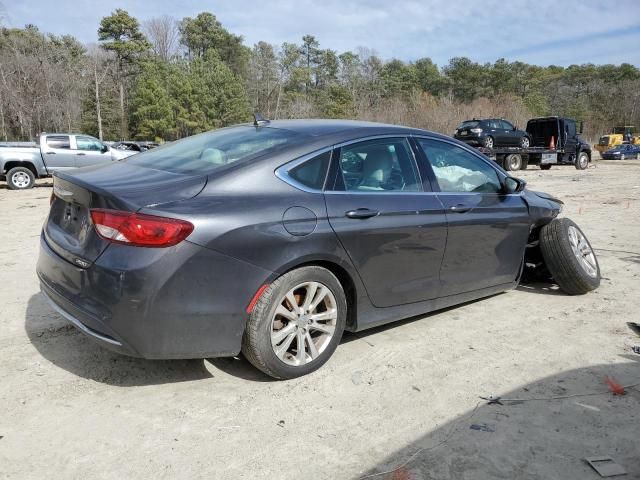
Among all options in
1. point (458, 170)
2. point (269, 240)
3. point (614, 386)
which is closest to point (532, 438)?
point (614, 386)

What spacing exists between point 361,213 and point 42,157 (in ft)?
49.3

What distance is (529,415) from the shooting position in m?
2.85

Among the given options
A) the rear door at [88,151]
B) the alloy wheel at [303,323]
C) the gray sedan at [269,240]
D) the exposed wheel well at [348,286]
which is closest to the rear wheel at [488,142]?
the rear door at [88,151]

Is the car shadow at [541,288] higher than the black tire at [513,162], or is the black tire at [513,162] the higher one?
the black tire at [513,162]

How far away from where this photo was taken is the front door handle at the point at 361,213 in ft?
10.7

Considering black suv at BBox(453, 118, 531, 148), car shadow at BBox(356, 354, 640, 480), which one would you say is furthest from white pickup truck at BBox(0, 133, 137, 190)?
car shadow at BBox(356, 354, 640, 480)

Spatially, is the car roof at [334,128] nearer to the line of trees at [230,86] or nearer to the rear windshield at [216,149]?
the rear windshield at [216,149]

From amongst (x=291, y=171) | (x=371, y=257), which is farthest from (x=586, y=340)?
(x=291, y=171)

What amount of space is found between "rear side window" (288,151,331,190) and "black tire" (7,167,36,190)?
14.8 m

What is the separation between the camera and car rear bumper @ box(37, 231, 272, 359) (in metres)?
2.60

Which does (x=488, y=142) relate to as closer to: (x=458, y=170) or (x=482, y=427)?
(x=458, y=170)

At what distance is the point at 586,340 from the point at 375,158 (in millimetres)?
2099

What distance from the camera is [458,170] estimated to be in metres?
4.17

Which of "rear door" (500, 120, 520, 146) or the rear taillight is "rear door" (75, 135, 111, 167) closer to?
the rear taillight
